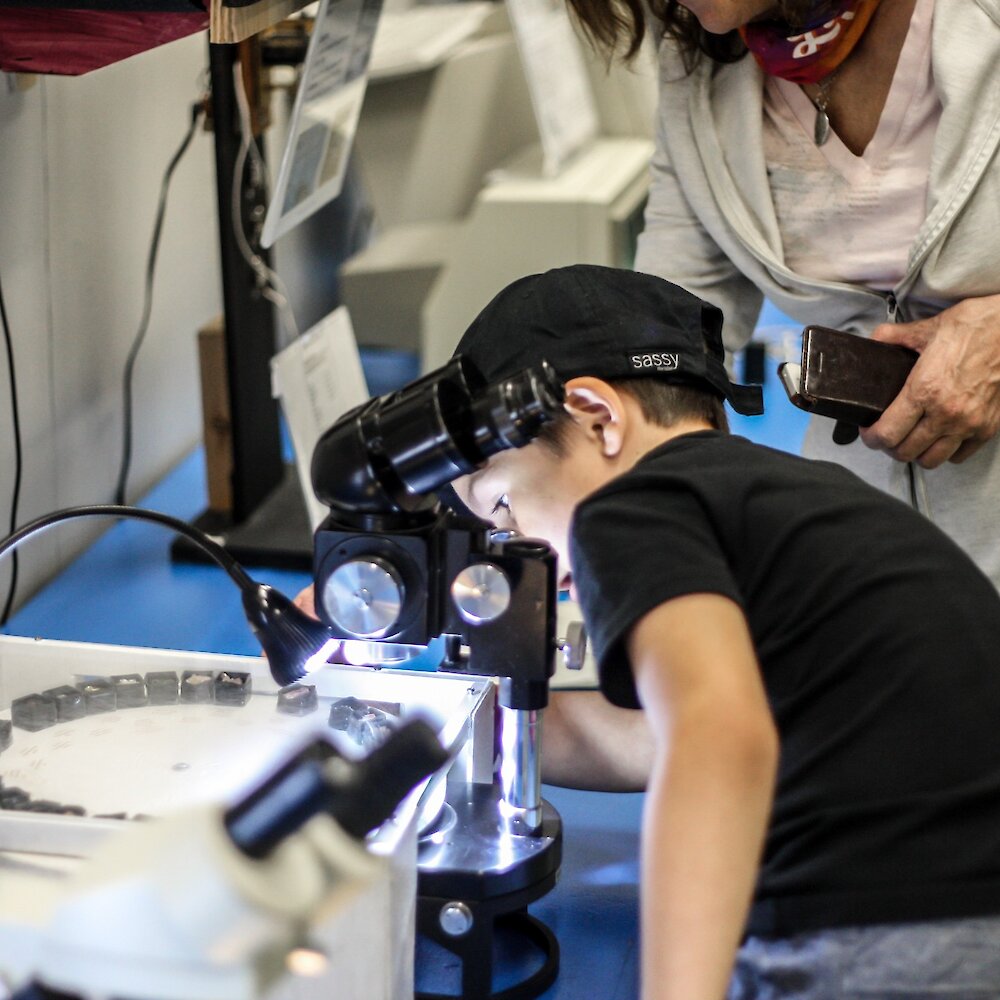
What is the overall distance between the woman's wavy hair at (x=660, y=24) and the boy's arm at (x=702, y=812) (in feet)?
2.72

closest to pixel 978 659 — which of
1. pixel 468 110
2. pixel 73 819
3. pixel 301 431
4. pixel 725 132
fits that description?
pixel 73 819

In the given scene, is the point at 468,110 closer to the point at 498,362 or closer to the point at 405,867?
the point at 498,362

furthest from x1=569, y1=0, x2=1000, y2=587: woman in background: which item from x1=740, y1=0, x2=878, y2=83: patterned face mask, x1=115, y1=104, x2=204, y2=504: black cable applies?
x1=115, y1=104, x2=204, y2=504: black cable

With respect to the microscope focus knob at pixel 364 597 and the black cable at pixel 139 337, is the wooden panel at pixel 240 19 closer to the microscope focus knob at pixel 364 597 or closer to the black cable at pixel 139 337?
the microscope focus knob at pixel 364 597

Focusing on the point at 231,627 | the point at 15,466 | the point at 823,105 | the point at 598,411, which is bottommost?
the point at 231,627

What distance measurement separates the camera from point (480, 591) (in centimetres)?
81

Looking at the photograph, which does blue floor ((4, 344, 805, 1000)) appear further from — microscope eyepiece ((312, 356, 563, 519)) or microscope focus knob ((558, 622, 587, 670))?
microscope eyepiece ((312, 356, 563, 519))

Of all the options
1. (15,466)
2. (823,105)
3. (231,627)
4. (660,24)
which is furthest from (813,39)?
(15,466)

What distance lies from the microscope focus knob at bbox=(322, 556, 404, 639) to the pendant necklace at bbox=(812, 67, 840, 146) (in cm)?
75

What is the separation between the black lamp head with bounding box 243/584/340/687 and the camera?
81 centimetres

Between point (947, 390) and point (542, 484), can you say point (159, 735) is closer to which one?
point (542, 484)

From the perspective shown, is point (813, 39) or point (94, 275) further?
point (94, 275)

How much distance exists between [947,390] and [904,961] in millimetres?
611

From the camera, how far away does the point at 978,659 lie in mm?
760
